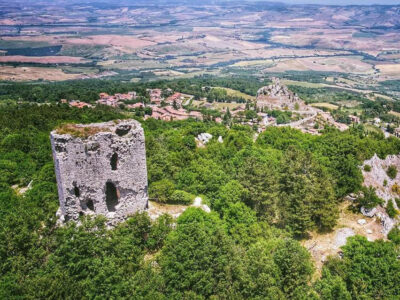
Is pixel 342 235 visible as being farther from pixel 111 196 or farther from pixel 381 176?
pixel 111 196

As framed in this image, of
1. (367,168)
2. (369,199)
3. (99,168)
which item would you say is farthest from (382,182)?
(99,168)

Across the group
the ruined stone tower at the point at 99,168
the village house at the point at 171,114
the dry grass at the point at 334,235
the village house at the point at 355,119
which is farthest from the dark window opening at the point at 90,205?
the village house at the point at 355,119

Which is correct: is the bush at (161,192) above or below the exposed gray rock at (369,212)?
above

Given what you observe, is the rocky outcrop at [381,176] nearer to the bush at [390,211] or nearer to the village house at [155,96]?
the bush at [390,211]

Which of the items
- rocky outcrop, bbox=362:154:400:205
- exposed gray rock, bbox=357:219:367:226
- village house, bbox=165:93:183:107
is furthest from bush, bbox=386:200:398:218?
village house, bbox=165:93:183:107

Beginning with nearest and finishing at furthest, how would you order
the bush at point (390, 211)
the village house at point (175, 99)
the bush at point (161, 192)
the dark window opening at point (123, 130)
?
the dark window opening at point (123, 130), the bush at point (161, 192), the bush at point (390, 211), the village house at point (175, 99)

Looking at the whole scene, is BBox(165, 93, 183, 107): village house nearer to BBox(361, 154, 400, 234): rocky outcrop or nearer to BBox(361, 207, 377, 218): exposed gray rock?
BBox(361, 154, 400, 234): rocky outcrop

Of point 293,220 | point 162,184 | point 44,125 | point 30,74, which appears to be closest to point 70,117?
point 44,125

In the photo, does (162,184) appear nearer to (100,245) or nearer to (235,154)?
(100,245)
